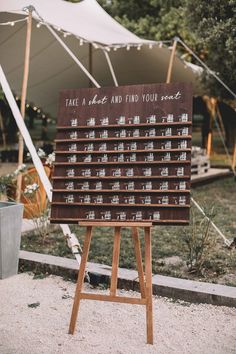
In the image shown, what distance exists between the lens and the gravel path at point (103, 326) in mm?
3410

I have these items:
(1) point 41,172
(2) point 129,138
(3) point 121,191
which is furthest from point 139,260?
(1) point 41,172

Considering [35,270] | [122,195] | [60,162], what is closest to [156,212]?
[122,195]

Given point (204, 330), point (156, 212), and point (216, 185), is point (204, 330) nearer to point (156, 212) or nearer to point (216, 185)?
point (156, 212)

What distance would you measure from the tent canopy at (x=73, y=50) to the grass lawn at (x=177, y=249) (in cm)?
292

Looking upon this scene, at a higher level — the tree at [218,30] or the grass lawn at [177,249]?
the tree at [218,30]

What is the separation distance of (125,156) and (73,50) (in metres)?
7.58

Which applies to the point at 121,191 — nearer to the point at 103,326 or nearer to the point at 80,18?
the point at 103,326

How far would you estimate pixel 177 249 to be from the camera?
6004 mm

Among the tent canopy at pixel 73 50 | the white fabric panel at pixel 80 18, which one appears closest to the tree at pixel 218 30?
the tent canopy at pixel 73 50

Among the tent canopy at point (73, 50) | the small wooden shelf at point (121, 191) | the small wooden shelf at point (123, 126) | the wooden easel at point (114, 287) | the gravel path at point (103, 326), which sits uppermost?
the tent canopy at point (73, 50)

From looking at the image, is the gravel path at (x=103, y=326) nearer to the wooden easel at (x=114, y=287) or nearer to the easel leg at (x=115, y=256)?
the wooden easel at (x=114, y=287)

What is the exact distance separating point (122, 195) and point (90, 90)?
0.85 metres

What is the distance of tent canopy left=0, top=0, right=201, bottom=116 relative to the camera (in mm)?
8625

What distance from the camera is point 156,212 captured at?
11.8 ft
